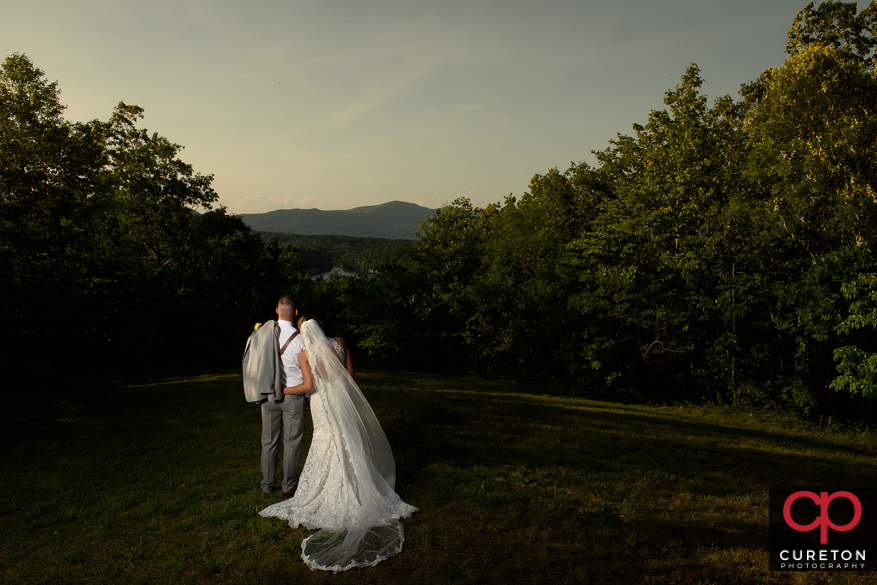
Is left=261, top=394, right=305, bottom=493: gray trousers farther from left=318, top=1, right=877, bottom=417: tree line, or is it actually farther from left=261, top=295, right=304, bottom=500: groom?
left=318, top=1, right=877, bottom=417: tree line

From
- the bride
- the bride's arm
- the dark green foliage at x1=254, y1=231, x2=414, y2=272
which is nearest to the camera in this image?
the bride

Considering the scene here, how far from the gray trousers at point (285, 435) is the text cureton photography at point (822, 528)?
5.23 metres

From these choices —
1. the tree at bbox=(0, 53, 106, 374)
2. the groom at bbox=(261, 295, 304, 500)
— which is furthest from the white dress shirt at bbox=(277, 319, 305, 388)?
the tree at bbox=(0, 53, 106, 374)

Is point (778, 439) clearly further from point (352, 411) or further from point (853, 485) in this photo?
point (352, 411)

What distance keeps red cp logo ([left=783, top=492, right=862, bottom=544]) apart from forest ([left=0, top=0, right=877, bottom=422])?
8.08 metres

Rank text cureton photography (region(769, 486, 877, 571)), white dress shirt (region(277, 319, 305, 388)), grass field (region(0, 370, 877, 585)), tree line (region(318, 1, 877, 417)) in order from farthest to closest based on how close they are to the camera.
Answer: tree line (region(318, 1, 877, 417)), white dress shirt (region(277, 319, 305, 388)), text cureton photography (region(769, 486, 877, 571)), grass field (region(0, 370, 877, 585))

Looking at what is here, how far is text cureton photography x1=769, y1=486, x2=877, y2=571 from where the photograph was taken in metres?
4.86

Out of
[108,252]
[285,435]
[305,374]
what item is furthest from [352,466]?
[108,252]

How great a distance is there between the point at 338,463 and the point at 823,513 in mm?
6141

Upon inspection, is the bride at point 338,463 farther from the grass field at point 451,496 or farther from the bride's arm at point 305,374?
the grass field at point 451,496

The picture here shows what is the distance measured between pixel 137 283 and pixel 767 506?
1010 inches

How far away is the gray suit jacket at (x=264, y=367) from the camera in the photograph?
586 cm

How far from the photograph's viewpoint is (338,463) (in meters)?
Answer: 5.79

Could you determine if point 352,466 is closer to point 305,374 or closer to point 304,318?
point 305,374
